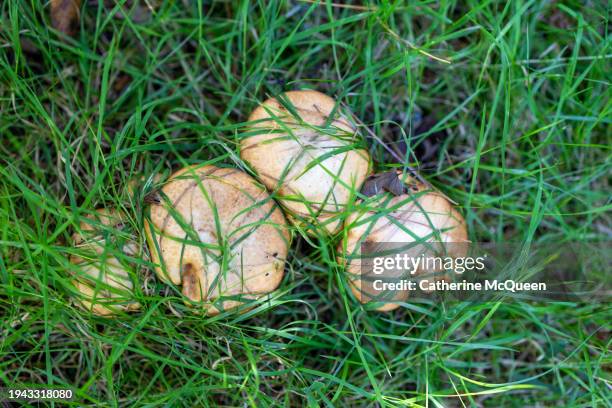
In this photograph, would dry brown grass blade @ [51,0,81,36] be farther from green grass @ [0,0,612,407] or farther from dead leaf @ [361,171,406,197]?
dead leaf @ [361,171,406,197]

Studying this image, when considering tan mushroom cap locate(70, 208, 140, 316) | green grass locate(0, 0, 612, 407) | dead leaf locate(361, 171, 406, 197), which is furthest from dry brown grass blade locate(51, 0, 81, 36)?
dead leaf locate(361, 171, 406, 197)

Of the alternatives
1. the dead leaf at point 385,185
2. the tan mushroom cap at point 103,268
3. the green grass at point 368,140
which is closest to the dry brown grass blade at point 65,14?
the green grass at point 368,140

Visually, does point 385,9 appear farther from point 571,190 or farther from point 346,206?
point 571,190

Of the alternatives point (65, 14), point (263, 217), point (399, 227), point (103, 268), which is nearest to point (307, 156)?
point (263, 217)

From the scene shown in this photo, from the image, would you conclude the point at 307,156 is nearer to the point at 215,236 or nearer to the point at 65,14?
the point at 215,236

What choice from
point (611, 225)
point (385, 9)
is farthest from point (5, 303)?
point (611, 225)
